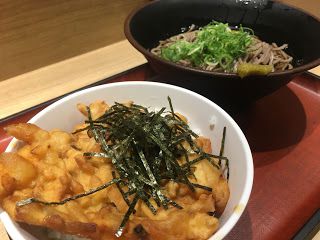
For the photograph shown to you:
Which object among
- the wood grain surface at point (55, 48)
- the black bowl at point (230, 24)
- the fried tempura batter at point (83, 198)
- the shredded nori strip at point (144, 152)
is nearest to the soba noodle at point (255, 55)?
the black bowl at point (230, 24)

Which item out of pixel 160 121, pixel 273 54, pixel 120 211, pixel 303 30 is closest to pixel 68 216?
pixel 120 211

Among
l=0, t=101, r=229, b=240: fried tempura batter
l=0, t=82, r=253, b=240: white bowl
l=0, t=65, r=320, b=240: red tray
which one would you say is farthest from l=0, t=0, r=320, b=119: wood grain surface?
l=0, t=101, r=229, b=240: fried tempura batter

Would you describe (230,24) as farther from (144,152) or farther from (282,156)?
(144,152)

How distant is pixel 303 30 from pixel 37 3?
1.33 meters

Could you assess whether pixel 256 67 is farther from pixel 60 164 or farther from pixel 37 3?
pixel 37 3

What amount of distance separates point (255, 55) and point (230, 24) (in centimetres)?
28

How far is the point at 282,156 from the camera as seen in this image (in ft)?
4.34

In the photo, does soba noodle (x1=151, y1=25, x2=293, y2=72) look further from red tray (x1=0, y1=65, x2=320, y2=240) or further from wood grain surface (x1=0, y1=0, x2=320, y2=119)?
wood grain surface (x1=0, y1=0, x2=320, y2=119)

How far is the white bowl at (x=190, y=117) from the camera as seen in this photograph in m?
0.94

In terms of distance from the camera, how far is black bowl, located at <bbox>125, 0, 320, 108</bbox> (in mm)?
1296

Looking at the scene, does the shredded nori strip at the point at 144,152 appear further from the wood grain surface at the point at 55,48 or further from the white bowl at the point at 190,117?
the wood grain surface at the point at 55,48

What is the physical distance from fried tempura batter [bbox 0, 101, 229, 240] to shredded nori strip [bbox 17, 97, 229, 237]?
18mm

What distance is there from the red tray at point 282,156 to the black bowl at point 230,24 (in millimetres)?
142

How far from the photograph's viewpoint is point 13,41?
1797 millimetres
